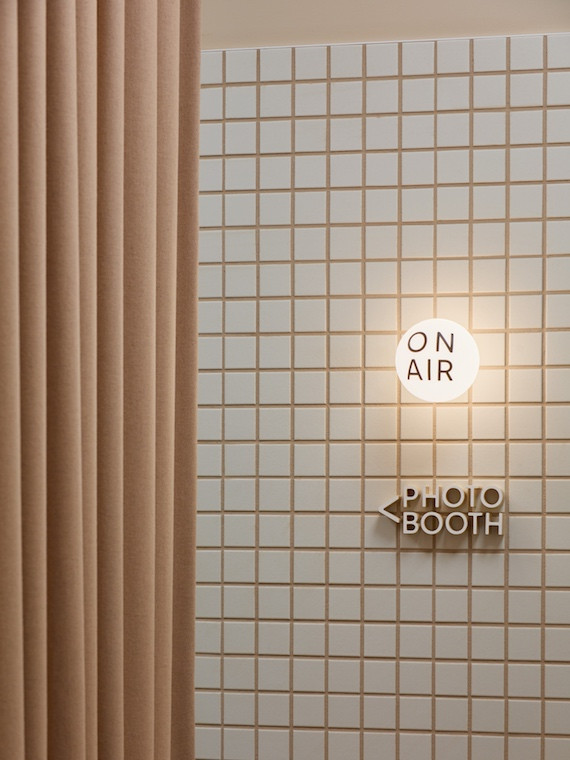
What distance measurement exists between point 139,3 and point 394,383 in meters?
1.24

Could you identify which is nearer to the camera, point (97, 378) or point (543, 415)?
point (97, 378)

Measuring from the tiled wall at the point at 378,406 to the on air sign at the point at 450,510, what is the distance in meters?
0.03

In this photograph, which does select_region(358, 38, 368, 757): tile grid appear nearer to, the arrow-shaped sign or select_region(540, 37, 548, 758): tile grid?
the arrow-shaped sign

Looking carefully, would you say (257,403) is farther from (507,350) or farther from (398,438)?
(507,350)

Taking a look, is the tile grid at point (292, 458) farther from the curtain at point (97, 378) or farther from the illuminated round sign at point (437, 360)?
the curtain at point (97, 378)

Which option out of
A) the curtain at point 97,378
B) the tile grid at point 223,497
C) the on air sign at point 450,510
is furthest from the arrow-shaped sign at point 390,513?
the curtain at point 97,378

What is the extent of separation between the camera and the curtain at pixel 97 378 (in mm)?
578

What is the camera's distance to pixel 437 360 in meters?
1.83

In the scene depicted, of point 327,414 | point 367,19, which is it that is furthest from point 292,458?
point 367,19

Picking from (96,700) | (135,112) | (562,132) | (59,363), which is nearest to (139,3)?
(135,112)

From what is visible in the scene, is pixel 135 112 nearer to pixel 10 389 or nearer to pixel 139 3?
pixel 139 3

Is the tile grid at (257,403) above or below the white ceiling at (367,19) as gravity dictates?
below

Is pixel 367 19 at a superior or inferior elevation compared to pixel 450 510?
superior

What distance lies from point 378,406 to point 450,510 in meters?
0.30
